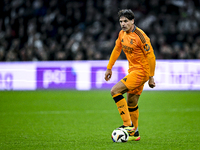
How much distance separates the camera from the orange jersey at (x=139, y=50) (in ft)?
15.9

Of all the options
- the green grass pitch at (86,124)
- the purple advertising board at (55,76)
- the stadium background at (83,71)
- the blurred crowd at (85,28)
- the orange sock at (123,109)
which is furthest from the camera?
the blurred crowd at (85,28)

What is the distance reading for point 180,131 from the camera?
19.2 feet

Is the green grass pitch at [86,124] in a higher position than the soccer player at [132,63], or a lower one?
lower

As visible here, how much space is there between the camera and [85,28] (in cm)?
1717

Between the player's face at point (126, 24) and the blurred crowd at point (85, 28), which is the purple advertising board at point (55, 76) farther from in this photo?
the player's face at point (126, 24)

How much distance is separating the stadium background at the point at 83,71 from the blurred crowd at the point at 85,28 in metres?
0.04

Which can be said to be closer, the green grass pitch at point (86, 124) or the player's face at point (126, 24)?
the green grass pitch at point (86, 124)

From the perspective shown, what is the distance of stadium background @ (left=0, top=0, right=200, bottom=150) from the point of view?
5488 mm

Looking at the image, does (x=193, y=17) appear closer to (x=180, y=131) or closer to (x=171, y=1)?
(x=171, y=1)

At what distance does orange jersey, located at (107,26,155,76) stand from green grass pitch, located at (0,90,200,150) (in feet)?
3.62

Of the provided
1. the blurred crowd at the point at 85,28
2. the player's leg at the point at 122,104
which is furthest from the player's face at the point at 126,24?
the blurred crowd at the point at 85,28

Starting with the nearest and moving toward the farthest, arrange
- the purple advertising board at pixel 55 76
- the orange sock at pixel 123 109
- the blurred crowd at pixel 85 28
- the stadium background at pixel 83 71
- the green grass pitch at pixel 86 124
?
the green grass pitch at pixel 86 124, the orange sock at pixel 123 109, the stadium background at pixel 83 71, the purple advertising board at pixel 55 76, the blurred crowd at pixel 85 28

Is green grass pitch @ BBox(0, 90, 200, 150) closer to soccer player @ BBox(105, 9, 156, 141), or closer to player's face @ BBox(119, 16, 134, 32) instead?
soccer player @ BBox(105, 9, 156, 141)

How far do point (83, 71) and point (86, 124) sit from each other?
23.5 feet
